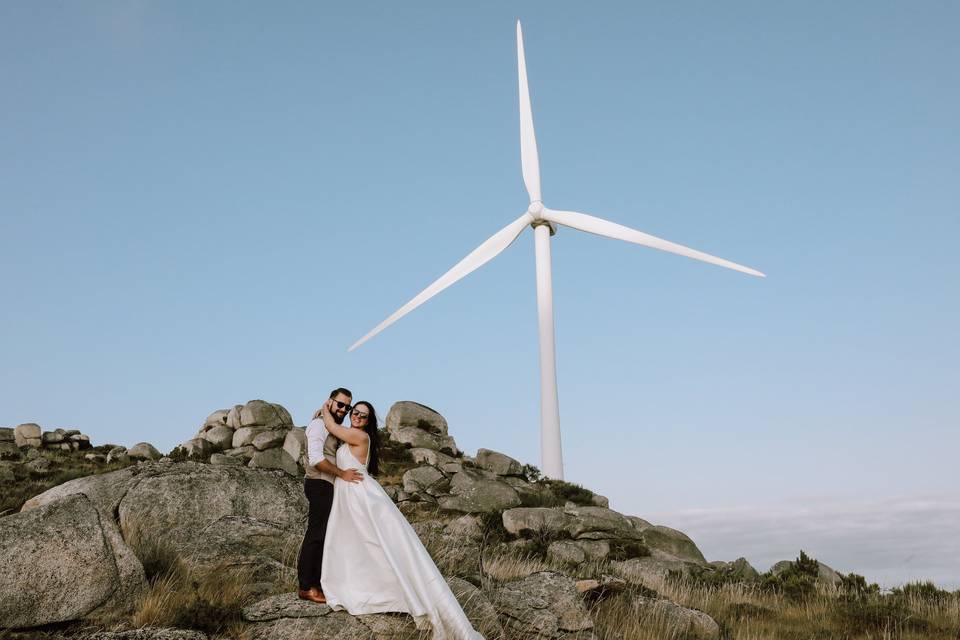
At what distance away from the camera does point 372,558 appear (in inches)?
396

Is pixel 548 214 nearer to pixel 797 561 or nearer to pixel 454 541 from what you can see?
pixel 797 561

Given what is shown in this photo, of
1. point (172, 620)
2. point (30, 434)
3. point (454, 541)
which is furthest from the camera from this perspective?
point (30, 434)

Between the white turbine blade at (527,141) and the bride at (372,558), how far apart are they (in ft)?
122

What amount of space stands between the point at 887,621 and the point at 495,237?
30.8 m

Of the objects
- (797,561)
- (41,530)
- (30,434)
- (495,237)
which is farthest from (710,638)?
(30,434)

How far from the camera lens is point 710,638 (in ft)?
44.3

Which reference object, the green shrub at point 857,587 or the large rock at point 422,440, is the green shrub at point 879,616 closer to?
the green shrub at point 857,587

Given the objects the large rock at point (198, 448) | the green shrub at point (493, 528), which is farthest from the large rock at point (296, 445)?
the green shrub at point (493, 528)

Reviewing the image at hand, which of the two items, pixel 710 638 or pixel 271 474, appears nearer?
pixel 710 638

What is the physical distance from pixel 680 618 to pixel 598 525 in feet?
58.5

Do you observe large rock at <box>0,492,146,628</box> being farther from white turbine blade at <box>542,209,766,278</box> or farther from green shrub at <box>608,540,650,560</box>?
white turbine blade at <box>542,209,766,278</box>

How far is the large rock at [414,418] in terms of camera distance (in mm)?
47844

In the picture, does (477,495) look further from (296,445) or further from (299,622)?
(299,622)

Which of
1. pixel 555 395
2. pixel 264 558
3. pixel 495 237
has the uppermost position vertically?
pixel 495 237
